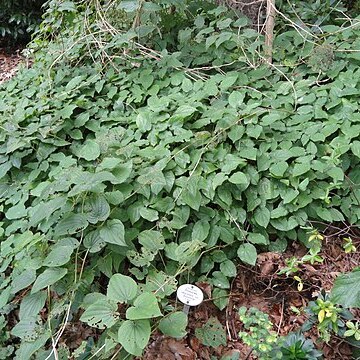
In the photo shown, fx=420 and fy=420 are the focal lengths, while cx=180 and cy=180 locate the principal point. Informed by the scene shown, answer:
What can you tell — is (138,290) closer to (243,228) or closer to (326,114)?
(243,228)

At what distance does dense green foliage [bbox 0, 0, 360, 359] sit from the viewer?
161cm

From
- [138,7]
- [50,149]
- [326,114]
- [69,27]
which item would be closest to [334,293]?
[326,114]

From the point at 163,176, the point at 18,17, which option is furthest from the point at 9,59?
the point at 163,176

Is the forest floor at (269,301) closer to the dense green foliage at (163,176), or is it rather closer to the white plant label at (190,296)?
the dense green foliage at (163,176)

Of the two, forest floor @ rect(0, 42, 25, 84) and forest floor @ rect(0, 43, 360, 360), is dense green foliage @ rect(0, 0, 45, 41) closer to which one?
forest floor @ rect(0, 42, 25, 84)

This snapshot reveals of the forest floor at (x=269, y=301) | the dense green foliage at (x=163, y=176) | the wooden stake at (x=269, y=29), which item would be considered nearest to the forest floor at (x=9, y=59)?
the dense green foliage at (x=163, y=176)

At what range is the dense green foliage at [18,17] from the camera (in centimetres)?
464

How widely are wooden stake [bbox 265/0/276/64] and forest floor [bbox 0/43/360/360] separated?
3.60 feet

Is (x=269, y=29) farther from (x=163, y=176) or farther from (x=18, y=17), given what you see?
(x=18, y=17)

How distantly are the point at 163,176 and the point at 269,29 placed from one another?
1.26 metres

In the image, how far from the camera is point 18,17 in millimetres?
4621

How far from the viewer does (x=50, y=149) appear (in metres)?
2.11

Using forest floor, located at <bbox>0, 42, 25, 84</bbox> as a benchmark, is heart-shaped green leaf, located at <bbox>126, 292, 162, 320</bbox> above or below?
below

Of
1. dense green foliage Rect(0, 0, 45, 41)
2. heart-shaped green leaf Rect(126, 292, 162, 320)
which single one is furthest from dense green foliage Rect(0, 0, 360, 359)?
dense green foliage Rect(0, 0, 45, 41)
